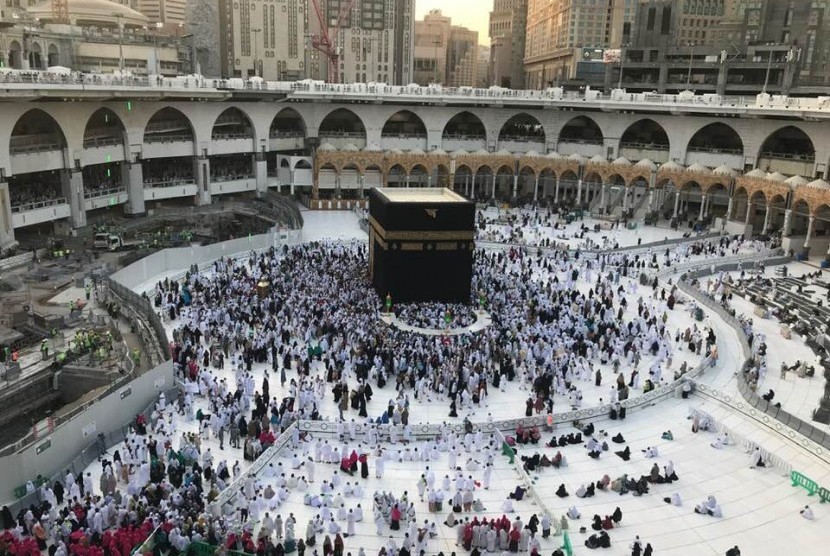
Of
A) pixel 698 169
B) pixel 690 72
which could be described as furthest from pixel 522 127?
pixel 698 169

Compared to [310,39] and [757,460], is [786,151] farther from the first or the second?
[310,39]

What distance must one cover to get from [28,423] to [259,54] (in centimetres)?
8265

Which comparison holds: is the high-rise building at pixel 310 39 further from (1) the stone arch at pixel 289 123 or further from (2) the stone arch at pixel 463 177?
(2) the stone arch at pixel 463 177

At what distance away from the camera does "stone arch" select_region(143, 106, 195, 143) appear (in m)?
44.0

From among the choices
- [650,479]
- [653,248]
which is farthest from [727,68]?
[650,479]

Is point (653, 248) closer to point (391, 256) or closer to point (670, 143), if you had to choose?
point (670, 143)

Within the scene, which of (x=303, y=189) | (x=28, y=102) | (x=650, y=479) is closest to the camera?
(x=650, y=479)

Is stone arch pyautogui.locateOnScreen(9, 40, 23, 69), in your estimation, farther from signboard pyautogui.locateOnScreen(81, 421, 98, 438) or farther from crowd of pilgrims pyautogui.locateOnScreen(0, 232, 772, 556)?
signboard pyautogui.locateOnScreen(81, 421, 98, 438)

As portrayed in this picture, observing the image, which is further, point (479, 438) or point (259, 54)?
point (259, 54)

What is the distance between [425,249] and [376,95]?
25120mm

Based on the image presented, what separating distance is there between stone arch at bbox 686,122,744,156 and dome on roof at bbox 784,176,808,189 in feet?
34.1

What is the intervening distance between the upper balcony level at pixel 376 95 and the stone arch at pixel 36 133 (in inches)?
115

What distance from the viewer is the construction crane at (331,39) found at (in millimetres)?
98625

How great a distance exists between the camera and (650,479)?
51.8 feet
